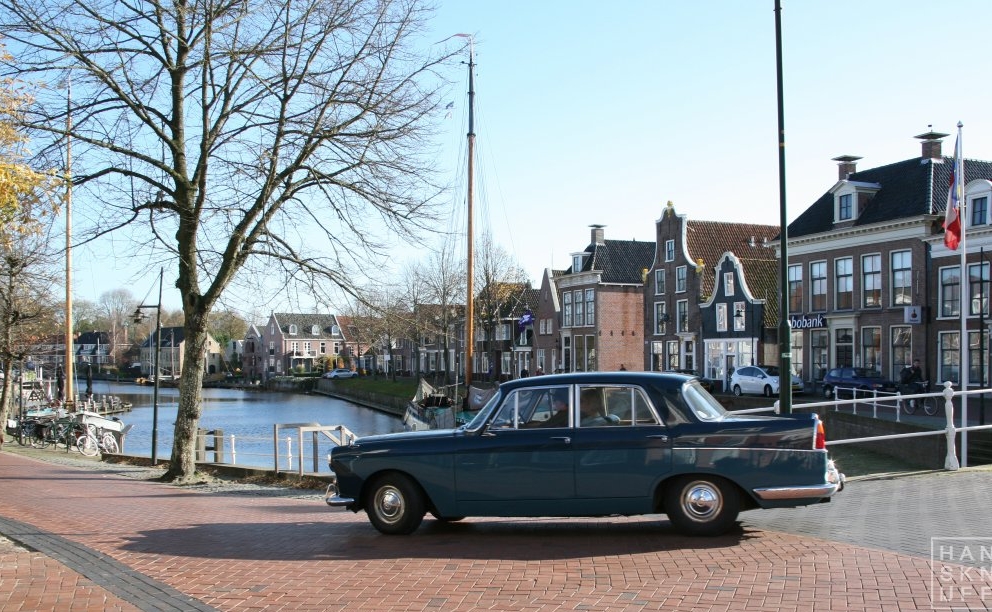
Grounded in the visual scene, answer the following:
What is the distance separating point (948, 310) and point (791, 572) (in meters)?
32.8

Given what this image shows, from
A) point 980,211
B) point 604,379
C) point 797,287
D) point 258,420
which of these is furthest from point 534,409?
point 258,420

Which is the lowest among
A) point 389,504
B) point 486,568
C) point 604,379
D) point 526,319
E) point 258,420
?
point 258,420

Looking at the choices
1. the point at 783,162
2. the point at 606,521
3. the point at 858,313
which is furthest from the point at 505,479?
the point at 858,313

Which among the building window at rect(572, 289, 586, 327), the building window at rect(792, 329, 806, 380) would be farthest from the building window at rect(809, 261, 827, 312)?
the building window at rect(572, 289, 586, 327)

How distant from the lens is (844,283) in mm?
42250

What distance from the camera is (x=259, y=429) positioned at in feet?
174

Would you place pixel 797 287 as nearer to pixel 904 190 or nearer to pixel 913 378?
pixel 904 190

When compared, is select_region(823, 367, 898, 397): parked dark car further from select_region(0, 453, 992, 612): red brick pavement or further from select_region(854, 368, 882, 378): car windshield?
select_region(0, 453, 992, 612): red brick pavement

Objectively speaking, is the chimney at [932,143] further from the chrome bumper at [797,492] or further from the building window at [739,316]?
the chrome bumper at [797,492]

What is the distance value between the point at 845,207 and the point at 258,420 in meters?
38.3

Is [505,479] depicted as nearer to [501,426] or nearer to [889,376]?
[501,426]

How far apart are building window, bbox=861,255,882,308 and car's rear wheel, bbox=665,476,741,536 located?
3465cm

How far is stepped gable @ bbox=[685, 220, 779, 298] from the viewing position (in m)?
54.4

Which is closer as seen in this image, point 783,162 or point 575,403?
point 575,403
